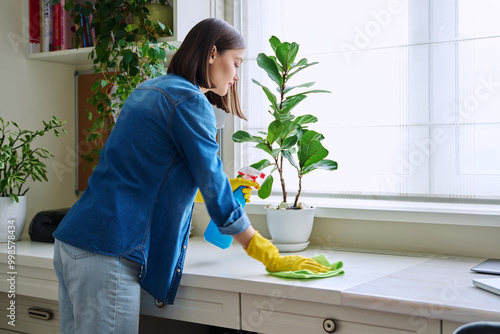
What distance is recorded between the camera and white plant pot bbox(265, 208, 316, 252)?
5.89ft

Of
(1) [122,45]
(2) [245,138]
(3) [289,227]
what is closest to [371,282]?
(3) [289,227]

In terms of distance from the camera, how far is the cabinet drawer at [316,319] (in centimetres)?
120

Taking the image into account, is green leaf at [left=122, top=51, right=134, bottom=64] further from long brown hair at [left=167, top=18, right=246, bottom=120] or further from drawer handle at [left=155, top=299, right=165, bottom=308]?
drawer handle at [left=155, top=299, right=165, bottom=308]

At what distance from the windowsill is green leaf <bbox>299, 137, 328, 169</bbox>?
0.76 ft

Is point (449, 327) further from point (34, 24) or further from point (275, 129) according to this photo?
point (34, 24)

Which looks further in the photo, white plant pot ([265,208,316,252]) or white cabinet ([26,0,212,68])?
white cabinet ([26,0,212,68])

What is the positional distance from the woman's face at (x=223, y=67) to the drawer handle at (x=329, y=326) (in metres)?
0.69

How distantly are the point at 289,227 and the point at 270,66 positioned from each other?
0.53 m

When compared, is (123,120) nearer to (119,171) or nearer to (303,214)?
(119,171)

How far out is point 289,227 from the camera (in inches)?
70.7

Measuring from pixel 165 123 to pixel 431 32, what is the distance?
100cm

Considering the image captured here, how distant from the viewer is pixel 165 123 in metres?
1.31

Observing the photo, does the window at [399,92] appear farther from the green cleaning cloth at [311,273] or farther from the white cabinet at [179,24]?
the green cleaning cloth at [311,273]

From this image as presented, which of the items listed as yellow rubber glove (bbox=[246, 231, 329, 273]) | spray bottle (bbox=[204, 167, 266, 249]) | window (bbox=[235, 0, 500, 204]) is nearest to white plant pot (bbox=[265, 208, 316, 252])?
spray bottle (bbox=[204, 167, 266, 249])
